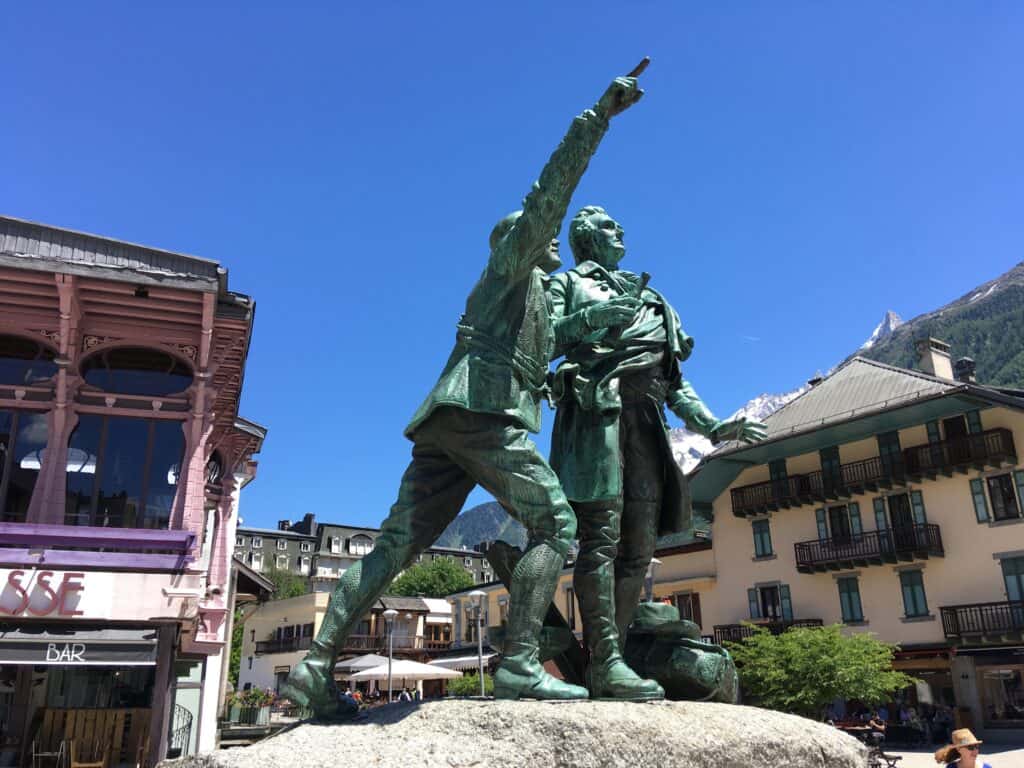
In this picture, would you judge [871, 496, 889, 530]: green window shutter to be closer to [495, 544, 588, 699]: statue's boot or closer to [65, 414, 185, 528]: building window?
[65, 414, 185, 528]: building window

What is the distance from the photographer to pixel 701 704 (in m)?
3.95

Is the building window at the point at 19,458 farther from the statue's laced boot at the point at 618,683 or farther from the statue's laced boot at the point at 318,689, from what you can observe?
the statue's laced boot at the point at 618,683

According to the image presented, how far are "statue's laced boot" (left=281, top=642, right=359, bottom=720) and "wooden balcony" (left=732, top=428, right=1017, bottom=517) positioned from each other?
98.3 ft

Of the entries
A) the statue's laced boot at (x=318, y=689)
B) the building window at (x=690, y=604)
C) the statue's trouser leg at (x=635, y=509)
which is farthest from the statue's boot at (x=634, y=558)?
the building window at (x=690, y=604)

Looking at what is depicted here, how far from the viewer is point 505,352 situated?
4.10 m

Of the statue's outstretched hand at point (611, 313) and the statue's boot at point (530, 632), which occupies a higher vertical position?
the statue's outstretched hand at point (611, 313)

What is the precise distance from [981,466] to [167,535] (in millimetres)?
25610

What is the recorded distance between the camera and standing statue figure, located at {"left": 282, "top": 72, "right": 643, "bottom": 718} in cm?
377

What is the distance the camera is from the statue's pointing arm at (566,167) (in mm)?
3840

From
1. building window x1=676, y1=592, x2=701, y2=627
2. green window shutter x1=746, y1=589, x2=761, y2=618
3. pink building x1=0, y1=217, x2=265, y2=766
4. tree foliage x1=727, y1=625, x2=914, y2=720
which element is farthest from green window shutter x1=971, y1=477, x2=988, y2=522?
pink building x1=0, y1=217, x2=265, y2=766

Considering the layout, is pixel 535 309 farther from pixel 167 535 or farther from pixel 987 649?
pixel 987 649

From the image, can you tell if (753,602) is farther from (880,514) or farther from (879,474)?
(879,474)

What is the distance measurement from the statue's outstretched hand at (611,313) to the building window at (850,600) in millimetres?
31376

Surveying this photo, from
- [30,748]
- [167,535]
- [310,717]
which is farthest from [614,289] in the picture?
[30,748]
